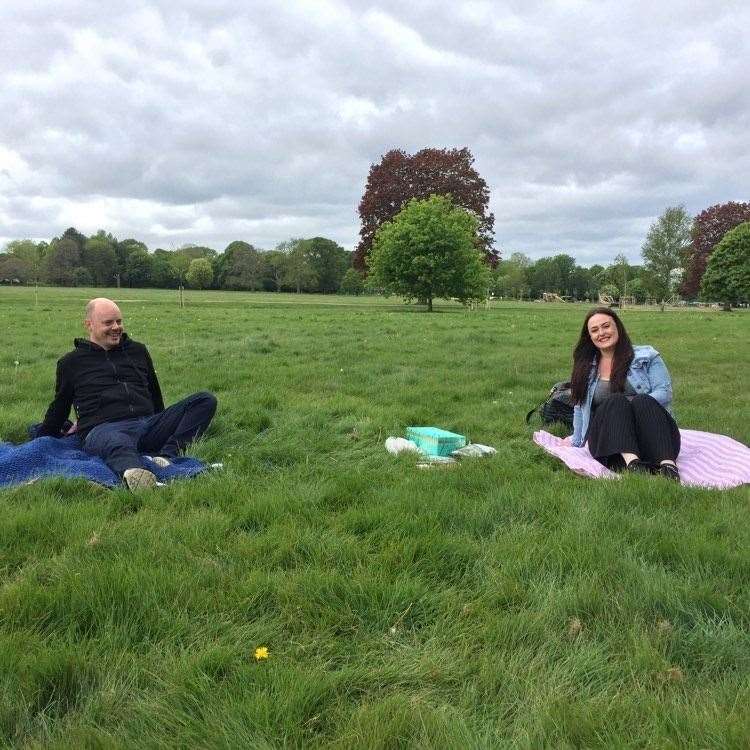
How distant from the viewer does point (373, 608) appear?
2.76 meters

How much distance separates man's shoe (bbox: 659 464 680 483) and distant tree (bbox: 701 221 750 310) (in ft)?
183

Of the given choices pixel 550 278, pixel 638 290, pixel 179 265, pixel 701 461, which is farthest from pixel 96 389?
pixel 550 278

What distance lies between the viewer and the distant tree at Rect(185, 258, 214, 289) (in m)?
97.8

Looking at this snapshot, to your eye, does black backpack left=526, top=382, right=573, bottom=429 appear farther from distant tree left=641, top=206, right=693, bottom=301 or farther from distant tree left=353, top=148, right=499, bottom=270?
distant tree left=641, top=206, right=693, bottom=301

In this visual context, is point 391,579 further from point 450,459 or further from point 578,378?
point 578,378

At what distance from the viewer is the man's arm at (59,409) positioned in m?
5.31

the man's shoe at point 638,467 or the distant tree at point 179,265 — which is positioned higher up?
the distant tree at point 179,265

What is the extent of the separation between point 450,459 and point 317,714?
3308 mm

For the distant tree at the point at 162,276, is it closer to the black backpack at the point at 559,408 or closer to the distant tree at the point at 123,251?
the distant tree at the point at 123,251

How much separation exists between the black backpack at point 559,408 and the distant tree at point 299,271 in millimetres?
88138

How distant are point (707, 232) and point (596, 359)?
216ft

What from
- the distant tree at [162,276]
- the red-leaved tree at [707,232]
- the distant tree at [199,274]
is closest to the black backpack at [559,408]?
the red-leaved tree at [707,232]

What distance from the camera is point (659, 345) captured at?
15.4m

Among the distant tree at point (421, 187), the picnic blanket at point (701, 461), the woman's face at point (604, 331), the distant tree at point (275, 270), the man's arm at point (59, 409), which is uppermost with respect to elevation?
the distant tree at point (421, 187)
